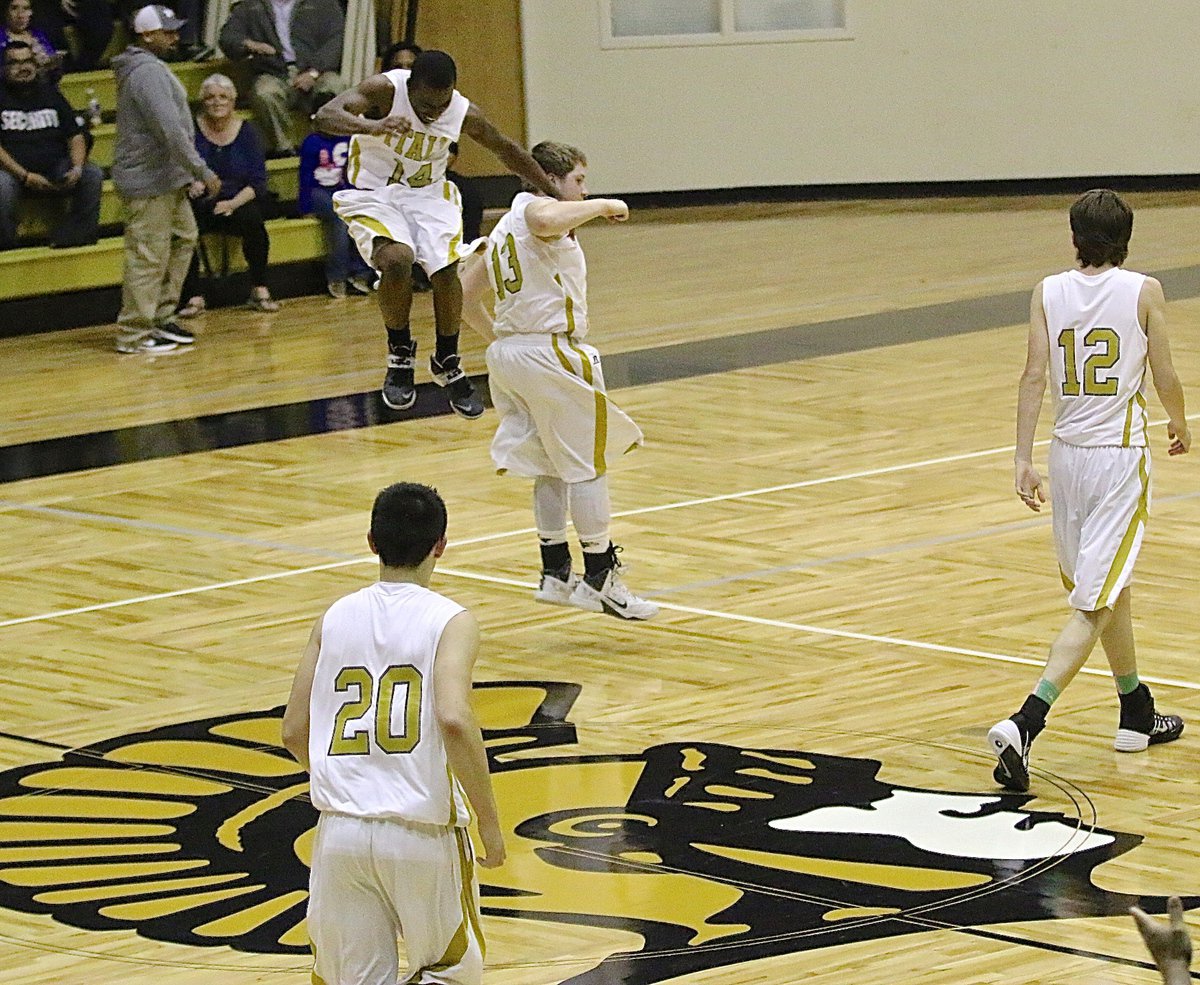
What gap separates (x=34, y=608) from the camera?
7941mm

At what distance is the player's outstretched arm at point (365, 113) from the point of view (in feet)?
26.1

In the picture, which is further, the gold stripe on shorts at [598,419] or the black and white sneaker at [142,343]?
the black and white sneaker at [142,343]

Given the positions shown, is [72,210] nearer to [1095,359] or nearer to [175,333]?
[175,333]

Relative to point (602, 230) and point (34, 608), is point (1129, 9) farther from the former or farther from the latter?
point (34, 608)

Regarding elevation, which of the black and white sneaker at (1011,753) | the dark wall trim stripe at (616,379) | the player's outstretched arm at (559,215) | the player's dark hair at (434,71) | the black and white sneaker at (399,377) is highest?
the player's dark hair at (434,71)

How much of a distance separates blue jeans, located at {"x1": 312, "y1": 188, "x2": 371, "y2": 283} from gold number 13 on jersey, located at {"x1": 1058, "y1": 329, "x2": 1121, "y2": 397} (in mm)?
10597

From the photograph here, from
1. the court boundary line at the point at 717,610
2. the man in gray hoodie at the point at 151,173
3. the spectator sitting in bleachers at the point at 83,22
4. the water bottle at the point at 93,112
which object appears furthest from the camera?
the spectator sitting in bleachers at the point at 83,22

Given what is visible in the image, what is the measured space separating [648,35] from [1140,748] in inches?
612

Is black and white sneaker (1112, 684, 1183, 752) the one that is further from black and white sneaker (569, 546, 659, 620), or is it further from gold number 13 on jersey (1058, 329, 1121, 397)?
black and white sneaker (569, 546, 659, 620)

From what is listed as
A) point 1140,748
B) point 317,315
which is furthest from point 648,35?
point 1140,748

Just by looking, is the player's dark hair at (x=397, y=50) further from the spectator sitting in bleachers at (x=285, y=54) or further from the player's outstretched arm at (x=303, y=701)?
the player's outstretched arm at (x=303, y=701)

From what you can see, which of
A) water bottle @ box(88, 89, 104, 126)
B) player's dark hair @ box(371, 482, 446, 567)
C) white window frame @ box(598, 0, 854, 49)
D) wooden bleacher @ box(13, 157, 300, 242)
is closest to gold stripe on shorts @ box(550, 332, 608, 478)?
player's dark hair @ box(371, 482, 446, 567)

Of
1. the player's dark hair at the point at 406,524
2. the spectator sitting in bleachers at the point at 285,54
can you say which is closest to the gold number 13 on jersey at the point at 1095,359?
the player's dark hair at the point at 406,524

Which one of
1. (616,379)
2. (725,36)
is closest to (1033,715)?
(616,379)
